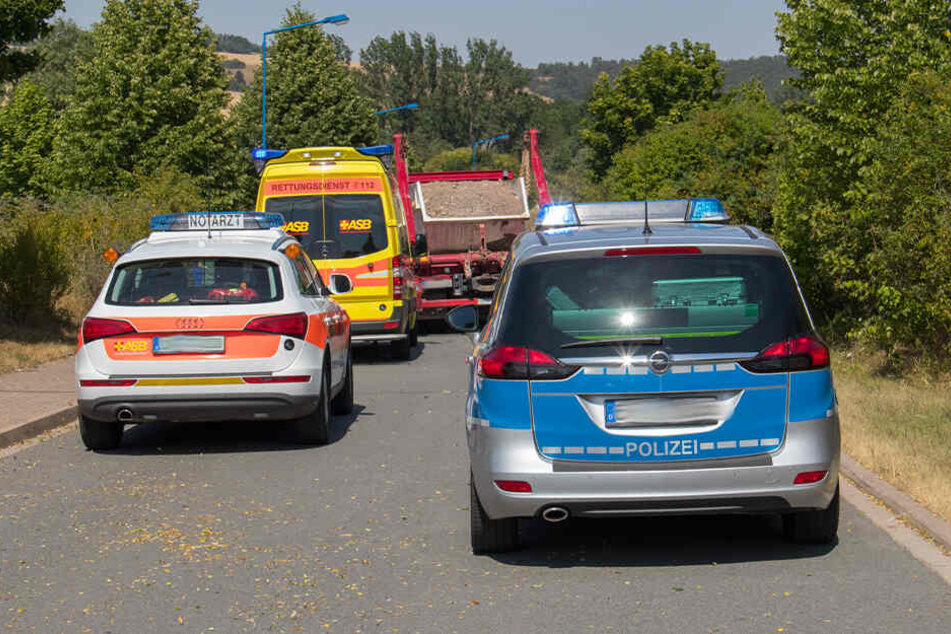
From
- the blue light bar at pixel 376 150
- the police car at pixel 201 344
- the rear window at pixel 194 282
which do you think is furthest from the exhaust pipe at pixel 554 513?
the blue light bar at pixel 376 150

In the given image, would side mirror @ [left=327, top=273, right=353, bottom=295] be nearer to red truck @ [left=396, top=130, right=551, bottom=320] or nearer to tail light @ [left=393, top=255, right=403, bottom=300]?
tail light @ [left=393, top=255, right=403, bottom=300]

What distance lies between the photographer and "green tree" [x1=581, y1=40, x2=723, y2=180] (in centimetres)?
8112

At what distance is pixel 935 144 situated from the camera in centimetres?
1336

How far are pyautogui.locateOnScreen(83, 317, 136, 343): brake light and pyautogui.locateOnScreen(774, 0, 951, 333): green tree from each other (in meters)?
8.91

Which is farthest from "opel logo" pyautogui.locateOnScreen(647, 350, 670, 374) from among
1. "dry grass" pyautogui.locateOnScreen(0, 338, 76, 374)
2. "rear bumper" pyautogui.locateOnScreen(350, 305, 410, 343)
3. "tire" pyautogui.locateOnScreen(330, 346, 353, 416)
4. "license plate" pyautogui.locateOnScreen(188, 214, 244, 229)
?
"rear bumper" pyautogui.locateOnScreen(350, 305, 410, 343)

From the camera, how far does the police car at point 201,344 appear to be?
32.0ft

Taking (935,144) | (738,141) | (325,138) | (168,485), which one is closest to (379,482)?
(168,485)

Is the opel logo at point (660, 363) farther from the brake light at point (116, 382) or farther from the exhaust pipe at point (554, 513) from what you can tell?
the brake light at point (116, 382)

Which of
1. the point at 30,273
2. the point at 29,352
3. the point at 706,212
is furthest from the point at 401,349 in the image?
the point at 706,212

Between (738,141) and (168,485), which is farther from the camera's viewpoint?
(738,141)

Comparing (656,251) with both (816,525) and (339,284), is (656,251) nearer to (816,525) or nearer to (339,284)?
(816,525)

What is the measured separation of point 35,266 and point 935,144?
13348 mm

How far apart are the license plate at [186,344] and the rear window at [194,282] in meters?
0.31

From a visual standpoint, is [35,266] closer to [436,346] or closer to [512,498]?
[436,346]
